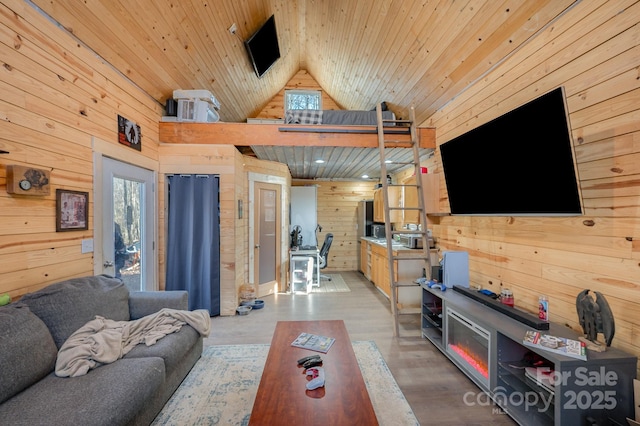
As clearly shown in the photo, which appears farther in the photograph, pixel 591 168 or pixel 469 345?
pixel 469 345

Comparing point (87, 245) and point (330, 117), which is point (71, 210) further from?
point (330, 117)

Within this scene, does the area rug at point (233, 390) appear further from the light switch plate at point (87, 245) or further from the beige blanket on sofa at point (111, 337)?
the light switch plate at point (87, 245)

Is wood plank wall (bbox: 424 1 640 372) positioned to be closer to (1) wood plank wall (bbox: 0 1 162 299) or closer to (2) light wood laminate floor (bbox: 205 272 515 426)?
(2) light wood laminate floor (bbox: 205 272 515 426)

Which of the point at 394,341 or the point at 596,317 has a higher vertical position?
the point at 596,317

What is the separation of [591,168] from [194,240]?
12.8ft

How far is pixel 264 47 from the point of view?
4184 millimetres

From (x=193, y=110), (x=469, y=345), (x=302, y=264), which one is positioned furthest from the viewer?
(x=302, y=264)

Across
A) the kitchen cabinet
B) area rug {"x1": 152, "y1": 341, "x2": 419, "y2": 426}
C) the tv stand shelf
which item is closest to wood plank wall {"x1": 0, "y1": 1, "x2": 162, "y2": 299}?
area rug {"x1": 152, "y1": 341, "x2": 419, "y2": 426}

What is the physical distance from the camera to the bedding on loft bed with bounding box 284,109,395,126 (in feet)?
12.1

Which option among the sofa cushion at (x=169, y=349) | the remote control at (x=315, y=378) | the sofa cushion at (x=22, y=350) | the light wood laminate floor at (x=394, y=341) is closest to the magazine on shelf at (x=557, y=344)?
the light wood laminate floor at (x=394, y=341)

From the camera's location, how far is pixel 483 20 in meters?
2.23

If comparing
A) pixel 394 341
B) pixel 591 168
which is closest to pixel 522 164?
pixel 591 168

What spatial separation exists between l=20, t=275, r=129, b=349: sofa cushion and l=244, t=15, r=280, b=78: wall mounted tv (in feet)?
11.2

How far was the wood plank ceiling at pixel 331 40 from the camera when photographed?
2.20 m
